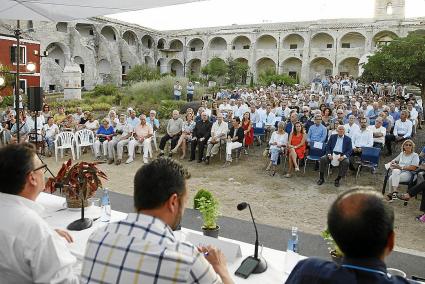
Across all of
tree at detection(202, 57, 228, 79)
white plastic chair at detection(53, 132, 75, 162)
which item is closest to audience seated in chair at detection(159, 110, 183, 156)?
white plastic chair at detection(53, 132, 75, 162)

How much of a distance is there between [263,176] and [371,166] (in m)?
2.13

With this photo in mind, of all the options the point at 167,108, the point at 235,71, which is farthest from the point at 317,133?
the point at 235,71

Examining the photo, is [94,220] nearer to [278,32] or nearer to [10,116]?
[10,116]

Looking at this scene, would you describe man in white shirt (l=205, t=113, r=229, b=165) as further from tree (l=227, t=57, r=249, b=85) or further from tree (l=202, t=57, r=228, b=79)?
tree (l=227, t=57, r=249, b=85)

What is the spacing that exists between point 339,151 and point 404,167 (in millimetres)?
1309

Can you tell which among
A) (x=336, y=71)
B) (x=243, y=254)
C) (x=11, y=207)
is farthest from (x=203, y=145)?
(x=336, y=71)

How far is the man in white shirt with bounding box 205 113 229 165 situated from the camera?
30.4ft

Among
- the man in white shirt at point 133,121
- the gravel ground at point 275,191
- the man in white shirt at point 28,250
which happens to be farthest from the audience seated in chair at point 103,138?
the man in white shirt at point 28,250

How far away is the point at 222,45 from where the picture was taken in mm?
45812

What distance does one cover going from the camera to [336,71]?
Answer: 39031 millimetres

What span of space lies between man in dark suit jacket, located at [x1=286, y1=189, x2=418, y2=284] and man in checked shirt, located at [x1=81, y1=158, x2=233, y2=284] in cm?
44

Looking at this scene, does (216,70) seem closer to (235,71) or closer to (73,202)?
(235,71)

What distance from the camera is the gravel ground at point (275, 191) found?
5523mm

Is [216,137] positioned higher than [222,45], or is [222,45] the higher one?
[222,45]
